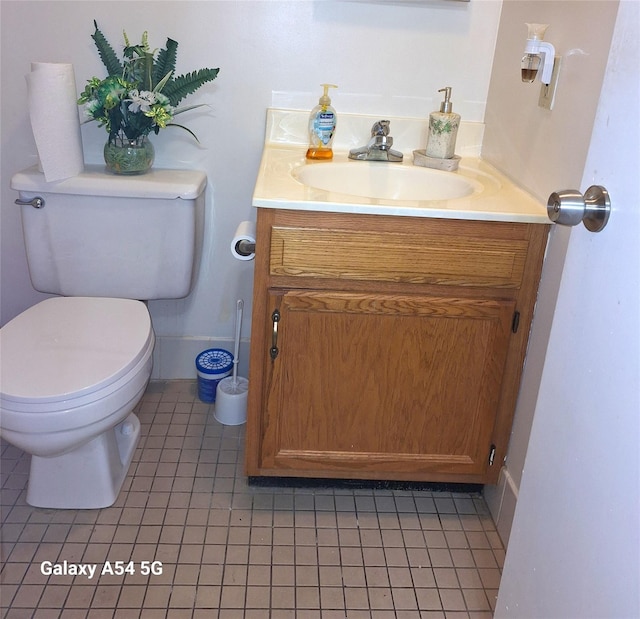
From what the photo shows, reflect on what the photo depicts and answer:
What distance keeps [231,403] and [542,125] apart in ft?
3.67

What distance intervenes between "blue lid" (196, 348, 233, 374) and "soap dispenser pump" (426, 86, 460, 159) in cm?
87

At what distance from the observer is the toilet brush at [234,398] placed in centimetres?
194

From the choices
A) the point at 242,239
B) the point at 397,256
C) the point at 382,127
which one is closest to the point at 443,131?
the point at 382,127

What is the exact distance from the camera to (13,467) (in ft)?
5.69

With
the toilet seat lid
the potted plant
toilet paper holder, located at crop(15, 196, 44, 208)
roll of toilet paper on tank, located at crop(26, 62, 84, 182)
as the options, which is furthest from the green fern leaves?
the toilet seat lid

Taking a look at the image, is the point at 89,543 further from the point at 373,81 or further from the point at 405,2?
the point at 405,2

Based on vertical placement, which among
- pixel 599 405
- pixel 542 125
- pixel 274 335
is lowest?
pixel 274 335

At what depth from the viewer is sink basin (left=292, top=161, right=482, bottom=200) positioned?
1702 mm

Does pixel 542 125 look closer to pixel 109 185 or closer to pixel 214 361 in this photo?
pixel 109 185

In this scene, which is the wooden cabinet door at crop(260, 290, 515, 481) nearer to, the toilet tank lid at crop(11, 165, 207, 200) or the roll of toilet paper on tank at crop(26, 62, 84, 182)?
the toilet tank lid at crop(11, 165, 207, 200)

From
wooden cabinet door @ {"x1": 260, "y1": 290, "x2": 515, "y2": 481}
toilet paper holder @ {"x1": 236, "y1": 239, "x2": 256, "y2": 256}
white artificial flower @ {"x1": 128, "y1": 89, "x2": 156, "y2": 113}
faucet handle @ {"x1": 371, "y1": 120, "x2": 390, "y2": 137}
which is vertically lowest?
wooden cabinet door @ {"x1": 260, "y1": 290, "x2": 515, "y2": 481}

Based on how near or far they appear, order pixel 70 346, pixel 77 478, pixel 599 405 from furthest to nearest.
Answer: pixel 77 478
pixel 70 346
pixel 599 405

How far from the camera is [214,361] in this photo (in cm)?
206

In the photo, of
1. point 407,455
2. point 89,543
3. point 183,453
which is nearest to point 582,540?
point 407,455
